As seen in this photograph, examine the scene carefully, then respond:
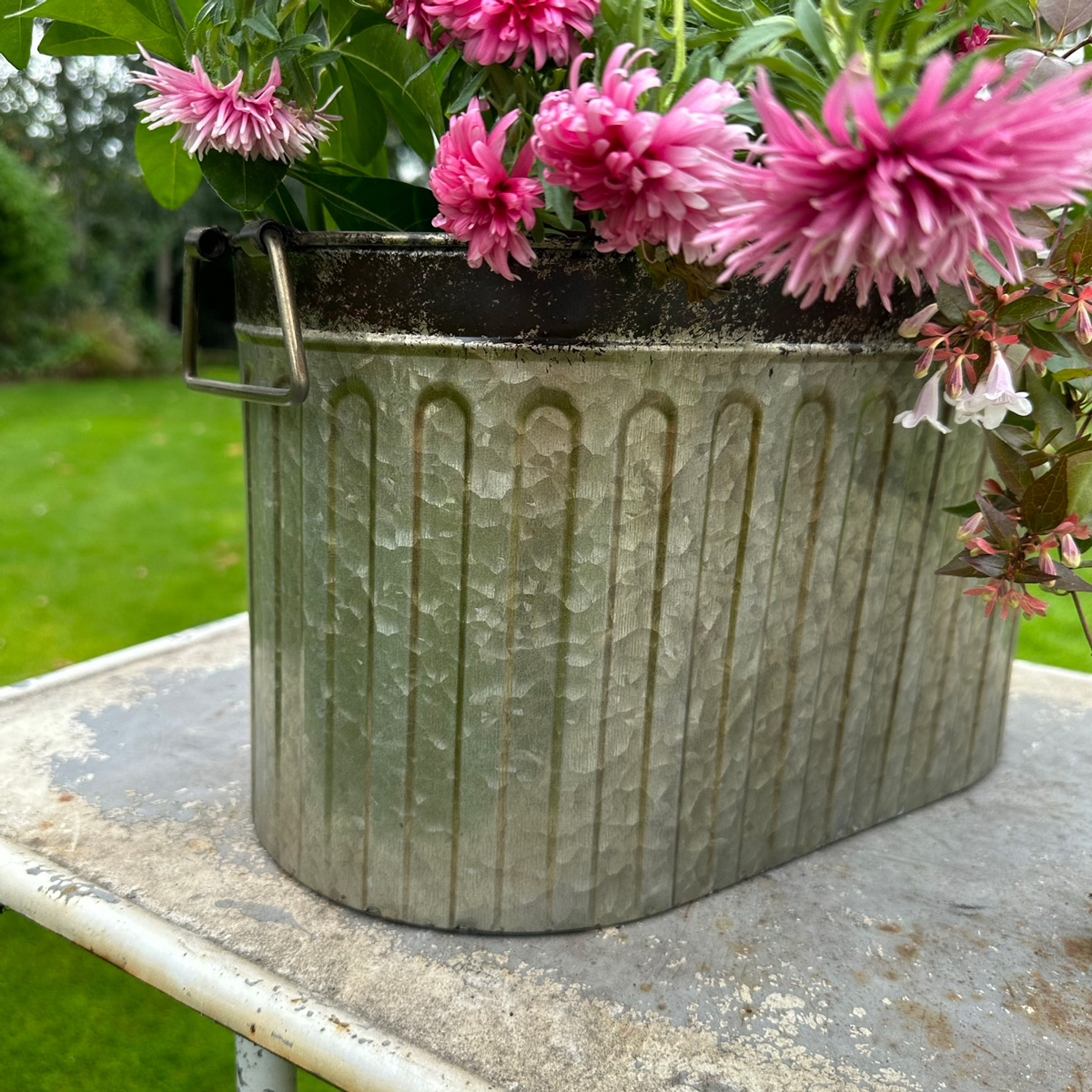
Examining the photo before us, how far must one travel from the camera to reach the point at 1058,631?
2412 mm

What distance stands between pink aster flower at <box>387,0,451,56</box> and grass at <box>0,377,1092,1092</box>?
112 centimetres

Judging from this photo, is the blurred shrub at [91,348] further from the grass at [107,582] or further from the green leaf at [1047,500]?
the green leaf at [1047,500]

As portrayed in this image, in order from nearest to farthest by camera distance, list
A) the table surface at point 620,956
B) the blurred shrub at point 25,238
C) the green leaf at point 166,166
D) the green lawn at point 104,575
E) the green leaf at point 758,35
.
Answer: the green leaf at point 758,35 < the table surface at point 620,956 < the green leaf at point 166,166 < the green lawn at point 104,575 < the blurred shrub at point 25,238

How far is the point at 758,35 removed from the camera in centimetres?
53

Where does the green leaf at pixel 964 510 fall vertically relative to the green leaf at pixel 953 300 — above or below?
below

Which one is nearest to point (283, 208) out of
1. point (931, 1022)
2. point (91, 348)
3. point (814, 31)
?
point (814, 31)

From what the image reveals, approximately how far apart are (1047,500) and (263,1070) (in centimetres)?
71

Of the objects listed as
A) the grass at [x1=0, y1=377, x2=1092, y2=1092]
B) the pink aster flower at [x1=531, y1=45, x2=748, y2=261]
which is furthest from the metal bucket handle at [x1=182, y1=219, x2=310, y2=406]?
the grass at [x1=0, y1=377, x2=1092, y2=1092]

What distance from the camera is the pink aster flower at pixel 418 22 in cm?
60

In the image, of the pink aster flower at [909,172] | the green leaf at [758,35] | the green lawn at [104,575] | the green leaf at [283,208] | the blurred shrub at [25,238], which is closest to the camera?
the pink aster flower at [909,172]

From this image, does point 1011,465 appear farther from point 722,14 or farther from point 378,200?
point 378,200

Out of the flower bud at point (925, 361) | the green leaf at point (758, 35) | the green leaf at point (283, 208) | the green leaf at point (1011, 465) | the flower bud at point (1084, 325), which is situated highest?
the green leaf at point (758, 35)

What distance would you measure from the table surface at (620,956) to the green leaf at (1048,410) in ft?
1.37

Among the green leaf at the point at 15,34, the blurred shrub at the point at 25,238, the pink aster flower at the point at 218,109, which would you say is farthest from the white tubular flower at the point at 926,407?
the blurred shrub at the point at 25,238
